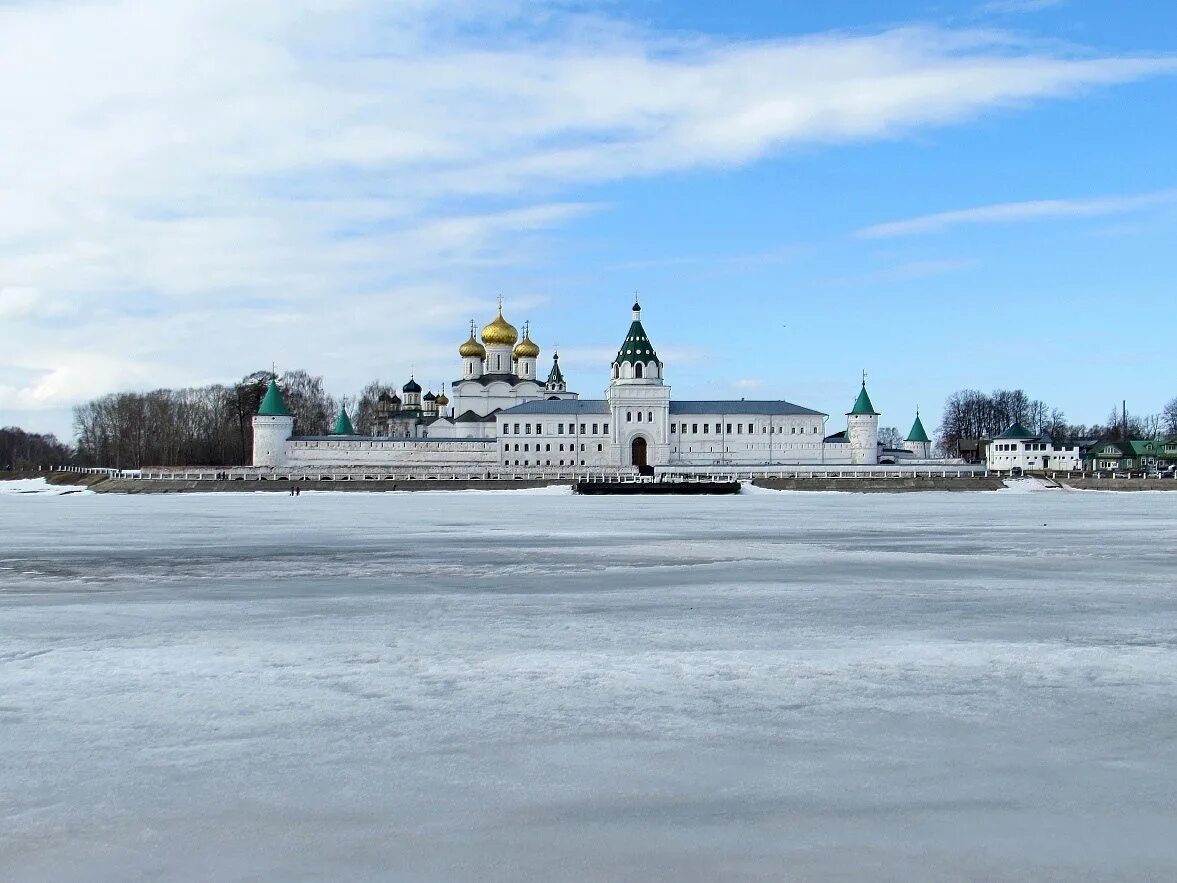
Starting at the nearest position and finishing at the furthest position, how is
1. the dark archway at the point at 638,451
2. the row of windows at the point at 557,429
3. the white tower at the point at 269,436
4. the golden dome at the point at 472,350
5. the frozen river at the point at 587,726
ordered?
the frozen river at the point at 587,726
the white tower at the point at 269,436
the dark archway at the point at 638,451
the row of windows at the point at 557,429
the golden dome at the point at 472,350

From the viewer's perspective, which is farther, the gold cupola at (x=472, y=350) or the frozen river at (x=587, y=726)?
the gold cupola at (x=472, y=350)

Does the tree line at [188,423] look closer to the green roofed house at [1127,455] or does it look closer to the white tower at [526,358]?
the white tower at [526,358]

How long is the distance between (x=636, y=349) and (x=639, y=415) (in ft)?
13.0

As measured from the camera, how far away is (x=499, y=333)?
8019 cm

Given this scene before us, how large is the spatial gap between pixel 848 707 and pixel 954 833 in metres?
2.14

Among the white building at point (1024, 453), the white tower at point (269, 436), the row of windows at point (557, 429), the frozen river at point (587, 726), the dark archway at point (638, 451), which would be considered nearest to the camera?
the frozen river at point (587, 726)

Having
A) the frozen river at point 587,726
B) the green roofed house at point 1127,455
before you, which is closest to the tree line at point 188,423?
the green roofed house at point 1127,455

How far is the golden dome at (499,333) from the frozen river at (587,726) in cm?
6622

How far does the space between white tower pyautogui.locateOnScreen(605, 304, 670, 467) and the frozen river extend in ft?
179

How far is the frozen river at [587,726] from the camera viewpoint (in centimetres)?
472

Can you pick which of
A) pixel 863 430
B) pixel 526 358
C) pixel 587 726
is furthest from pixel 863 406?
pixel 587 726

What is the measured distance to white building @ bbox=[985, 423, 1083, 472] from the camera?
6850 cm

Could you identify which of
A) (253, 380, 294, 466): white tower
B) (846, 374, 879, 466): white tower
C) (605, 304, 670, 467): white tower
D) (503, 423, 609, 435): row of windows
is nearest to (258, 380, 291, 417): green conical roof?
(253, 380, 294, 466): white tower

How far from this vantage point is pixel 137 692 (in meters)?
7.43
